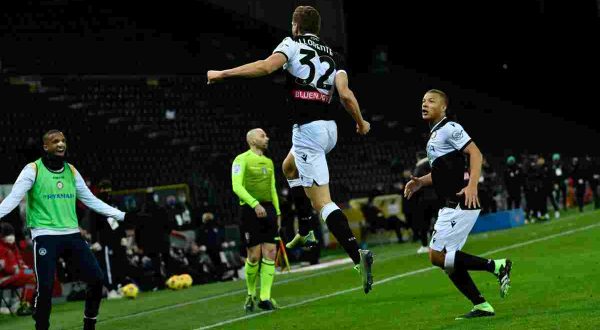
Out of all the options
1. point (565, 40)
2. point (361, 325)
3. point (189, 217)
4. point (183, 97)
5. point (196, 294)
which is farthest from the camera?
point (565, 40)

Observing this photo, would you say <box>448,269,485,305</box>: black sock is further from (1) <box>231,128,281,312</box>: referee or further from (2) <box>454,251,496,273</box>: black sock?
(1) <box>231,128,281,312</box>: referee

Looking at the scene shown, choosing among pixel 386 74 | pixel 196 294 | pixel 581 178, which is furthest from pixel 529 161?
pixel 196 294

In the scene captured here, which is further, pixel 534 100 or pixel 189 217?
pixel 534 100

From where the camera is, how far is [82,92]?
3133 centimetres

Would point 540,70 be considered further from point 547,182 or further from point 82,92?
point 82,92

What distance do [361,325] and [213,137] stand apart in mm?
21775

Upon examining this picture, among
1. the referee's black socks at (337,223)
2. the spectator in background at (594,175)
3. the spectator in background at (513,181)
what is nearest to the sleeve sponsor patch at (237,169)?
the referee's black socks at (337,223)

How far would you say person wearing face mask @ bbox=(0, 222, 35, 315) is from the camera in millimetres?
17078

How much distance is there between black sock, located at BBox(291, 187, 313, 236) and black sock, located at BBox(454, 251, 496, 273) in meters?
1.49

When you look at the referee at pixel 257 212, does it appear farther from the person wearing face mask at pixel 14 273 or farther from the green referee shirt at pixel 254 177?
the person wearing face mask at pixel 14 273

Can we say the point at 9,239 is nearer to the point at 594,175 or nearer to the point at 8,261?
the point at 8,261

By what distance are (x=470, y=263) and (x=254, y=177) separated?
4877 millimetres

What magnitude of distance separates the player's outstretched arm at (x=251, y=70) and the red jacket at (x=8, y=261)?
9070 millimetres

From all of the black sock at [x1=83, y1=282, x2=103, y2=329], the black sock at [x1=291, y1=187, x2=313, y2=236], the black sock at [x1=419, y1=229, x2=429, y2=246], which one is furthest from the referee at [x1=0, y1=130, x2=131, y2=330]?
the black sock at [x1=419, y1=229, x2=429, y2=246]
